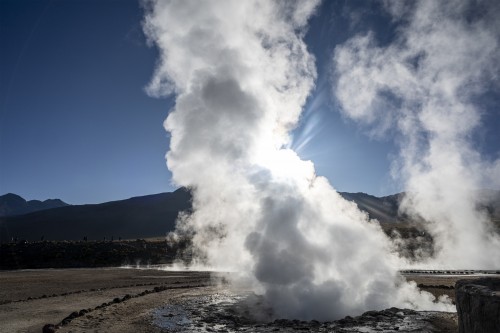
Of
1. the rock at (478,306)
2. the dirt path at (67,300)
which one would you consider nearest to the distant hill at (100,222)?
the dirt path at (67,300)

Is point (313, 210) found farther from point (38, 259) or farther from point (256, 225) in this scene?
point (38, 259)

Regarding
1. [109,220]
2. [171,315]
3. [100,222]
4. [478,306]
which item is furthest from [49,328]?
[109,220]

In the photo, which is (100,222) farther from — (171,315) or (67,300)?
→ (171,315)

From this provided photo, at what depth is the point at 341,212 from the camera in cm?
2317

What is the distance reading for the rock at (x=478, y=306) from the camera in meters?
8.45

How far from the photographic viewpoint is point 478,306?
29.2 feet

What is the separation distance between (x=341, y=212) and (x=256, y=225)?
231 inches

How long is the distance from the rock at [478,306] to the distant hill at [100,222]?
137 meters

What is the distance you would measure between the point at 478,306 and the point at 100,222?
17126cm

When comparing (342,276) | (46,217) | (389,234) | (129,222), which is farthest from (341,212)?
(46,217)

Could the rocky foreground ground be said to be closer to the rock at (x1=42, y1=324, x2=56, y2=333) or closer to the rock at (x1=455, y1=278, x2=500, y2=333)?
the rock at (x1=42, y1=324, x2=56, y2=333)

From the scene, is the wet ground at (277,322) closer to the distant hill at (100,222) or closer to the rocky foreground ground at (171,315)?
the rocky foreground ground at (171,315)

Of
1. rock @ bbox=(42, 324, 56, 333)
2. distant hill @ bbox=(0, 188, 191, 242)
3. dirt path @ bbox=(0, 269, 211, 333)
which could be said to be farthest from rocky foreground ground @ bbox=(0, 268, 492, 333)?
distant hill @ bbox=(0, 188, 191, 242)

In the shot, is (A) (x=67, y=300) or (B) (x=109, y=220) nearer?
(A) (x=67, y=300)
